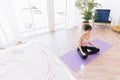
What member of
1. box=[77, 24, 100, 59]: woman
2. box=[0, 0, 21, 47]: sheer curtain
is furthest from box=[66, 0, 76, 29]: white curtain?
box=[0, 0, 21, 47]: sheer curtain

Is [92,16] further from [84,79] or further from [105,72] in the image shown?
[84,79]

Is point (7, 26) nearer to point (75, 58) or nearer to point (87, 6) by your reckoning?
point (75, 58)

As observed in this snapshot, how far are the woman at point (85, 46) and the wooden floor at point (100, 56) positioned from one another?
19 centimetres

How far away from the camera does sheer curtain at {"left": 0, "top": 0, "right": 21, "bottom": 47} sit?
104 inches

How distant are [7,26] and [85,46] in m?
1.76

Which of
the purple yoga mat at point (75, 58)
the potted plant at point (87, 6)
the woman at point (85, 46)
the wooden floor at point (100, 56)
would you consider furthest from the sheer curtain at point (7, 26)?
the potted plant at point (87, 6)

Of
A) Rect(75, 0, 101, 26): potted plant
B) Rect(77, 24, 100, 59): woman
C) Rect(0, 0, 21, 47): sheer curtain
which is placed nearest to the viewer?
Rect(77, 24, 100, 59): woman

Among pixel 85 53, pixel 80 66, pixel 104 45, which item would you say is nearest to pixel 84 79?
pixel 80 66

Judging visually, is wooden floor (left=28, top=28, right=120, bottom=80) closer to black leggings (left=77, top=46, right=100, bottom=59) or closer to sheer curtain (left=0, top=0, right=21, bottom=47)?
black leggings (left=77, top=46, right=100, bottom=59)

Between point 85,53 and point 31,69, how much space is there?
1574mm

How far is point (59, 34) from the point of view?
366 centimetres

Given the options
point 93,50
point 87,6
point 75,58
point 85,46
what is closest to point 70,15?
point 87,6

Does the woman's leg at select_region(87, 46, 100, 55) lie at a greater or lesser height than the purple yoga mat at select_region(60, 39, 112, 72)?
greater

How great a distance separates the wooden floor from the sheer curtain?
2.24 ft
